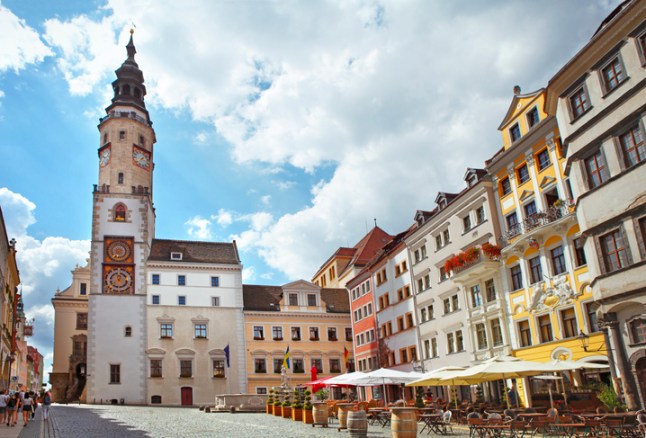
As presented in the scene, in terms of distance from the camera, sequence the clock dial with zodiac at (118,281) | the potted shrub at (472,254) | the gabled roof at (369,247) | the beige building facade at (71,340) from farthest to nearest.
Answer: the gabled roof at (369,247)
the beige building facade at (71,340)
the clock dial with zodiac at (118,281)
the potted shrub at (472,254)

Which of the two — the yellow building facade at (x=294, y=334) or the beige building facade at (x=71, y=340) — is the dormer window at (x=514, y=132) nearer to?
the yellow building facade at (x=294, y=334)

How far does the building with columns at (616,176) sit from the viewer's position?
2073 centimetres

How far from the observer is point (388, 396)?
48.6 metres

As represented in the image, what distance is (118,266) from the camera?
200 feet

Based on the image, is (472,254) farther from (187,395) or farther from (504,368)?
(187,395)

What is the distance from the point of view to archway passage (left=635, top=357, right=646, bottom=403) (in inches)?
821

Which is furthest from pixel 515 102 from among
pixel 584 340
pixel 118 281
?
pixel 118 281

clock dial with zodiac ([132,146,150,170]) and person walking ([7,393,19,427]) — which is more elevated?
clock dial with zodiac ([132,146,150,170])

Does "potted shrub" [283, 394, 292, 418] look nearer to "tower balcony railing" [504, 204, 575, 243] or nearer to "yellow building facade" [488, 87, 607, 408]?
"yellow building facade" [488, 87, 607, 408]

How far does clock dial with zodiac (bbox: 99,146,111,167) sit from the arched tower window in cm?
589

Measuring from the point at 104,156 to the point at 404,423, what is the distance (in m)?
57.7

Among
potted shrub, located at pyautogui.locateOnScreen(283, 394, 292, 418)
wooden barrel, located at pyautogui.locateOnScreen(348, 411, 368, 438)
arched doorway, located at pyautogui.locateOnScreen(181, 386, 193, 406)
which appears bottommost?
wooden barrel, located at pyautogui.locateOnScreen(348, 411, 368, 438)

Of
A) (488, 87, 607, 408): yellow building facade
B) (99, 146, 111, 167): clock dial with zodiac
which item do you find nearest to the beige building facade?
(99, 146, 111, 167): clock dial with zodiac

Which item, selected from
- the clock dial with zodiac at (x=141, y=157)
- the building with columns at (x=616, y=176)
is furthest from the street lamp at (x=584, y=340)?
the clock dial with zodiac at (x=141, y=157)
